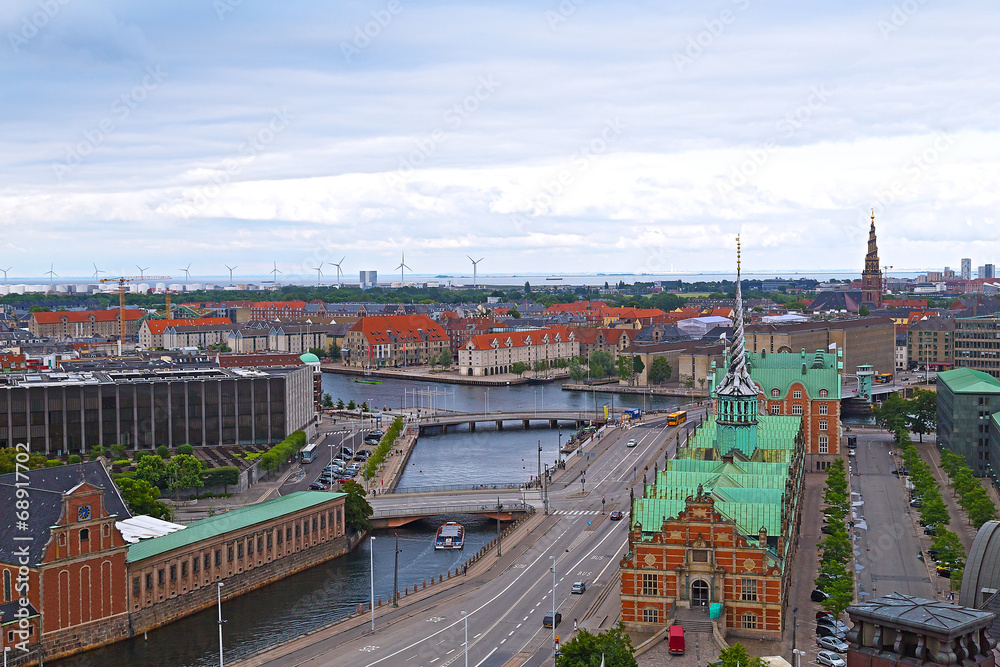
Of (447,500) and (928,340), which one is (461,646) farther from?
(928,340)

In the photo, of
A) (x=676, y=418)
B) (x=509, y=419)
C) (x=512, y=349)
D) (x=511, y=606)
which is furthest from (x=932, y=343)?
(x=511, y=606)

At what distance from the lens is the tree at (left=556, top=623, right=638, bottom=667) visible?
41.8 m

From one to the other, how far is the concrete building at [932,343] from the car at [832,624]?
125m

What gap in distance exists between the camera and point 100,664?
50.3m

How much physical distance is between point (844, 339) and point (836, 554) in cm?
11114

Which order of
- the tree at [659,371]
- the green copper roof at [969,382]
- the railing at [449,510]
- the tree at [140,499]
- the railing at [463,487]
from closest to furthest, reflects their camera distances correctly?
the tree at [140,499] → the railing at [449,510] → the railing at [463,487] → the green copper roof at [969,382] → the tree at [659,371]

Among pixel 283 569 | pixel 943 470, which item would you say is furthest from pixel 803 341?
pixel 283 569

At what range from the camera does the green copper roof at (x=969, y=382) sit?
8775 cm

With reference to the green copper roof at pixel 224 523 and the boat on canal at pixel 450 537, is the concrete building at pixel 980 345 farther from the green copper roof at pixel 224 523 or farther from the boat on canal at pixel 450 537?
the green copper roof at pixel 224 523

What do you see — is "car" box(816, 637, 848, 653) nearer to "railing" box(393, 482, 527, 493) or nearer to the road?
the road

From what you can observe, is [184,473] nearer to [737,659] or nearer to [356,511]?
[356,511]

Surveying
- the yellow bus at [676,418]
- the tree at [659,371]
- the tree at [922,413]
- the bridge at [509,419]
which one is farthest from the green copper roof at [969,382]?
the tree at [659,371]

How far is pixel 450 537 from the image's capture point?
2783 inches

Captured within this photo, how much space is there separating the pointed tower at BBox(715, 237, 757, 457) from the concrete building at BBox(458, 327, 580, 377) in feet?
345
